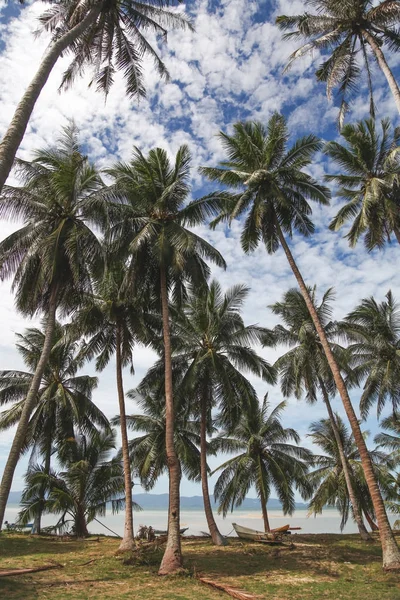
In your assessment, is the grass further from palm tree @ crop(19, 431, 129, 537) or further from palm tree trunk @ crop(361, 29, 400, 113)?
palm tree trunk @ crop(361, 29, 400, 113)

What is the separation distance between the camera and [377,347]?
2847cm

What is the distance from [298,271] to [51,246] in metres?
10.0

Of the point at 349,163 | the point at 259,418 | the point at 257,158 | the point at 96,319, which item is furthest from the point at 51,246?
the point at 259,418

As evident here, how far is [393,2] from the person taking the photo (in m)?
15.3

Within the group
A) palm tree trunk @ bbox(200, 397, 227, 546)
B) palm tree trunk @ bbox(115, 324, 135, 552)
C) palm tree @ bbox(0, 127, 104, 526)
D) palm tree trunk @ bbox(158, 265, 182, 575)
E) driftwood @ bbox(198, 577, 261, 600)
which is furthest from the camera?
palm tree trunk @ bbox(200, 397, 227, 546)

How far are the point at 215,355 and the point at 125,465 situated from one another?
6660 millimetres

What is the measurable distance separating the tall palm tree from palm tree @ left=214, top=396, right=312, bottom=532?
2167 millimetres

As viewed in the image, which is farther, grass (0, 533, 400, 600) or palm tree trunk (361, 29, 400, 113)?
palm tree trunk (361, 29, 400, 113)

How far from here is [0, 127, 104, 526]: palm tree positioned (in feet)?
54.1

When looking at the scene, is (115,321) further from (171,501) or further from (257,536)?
(257,536)

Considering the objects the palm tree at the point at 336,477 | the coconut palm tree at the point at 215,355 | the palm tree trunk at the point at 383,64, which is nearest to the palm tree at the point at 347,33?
the palm tree trunk at the point at 383,64

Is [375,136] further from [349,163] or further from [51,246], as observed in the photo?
[51,246]

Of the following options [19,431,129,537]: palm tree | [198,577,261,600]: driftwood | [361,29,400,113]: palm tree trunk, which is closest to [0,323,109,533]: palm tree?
[19,431,129,537]: palm tree

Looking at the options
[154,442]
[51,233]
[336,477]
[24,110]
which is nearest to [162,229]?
[51,233]
